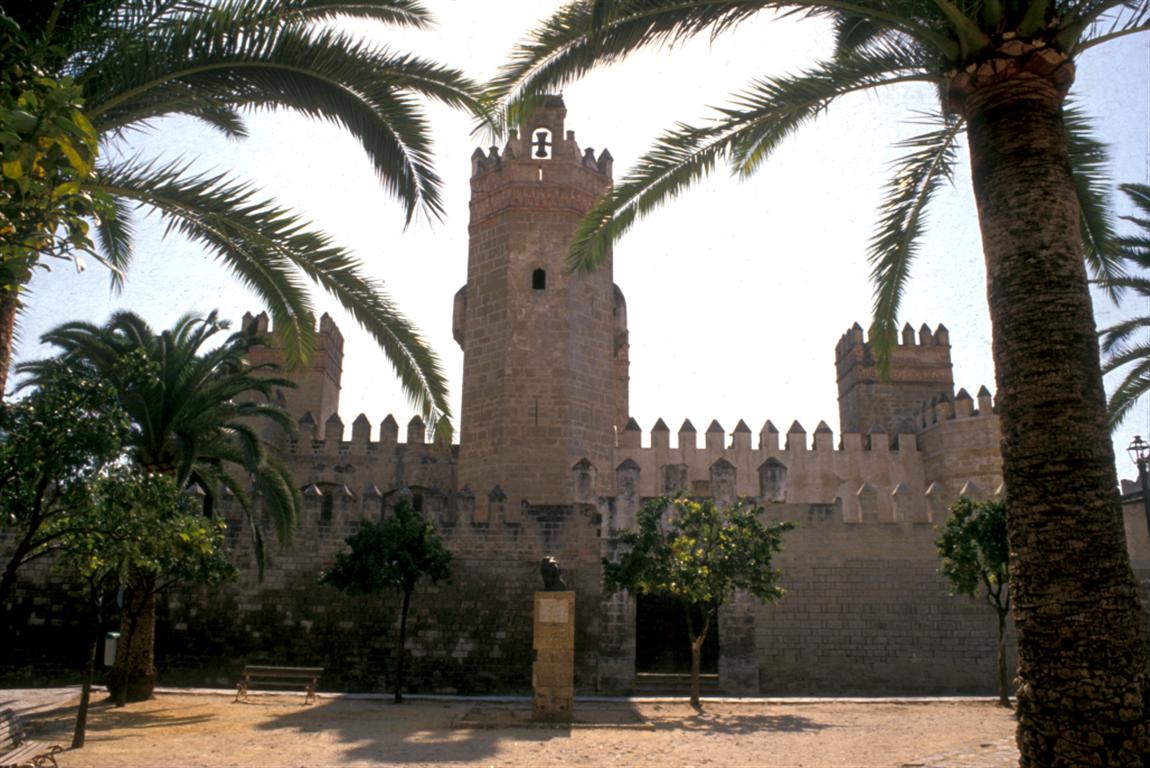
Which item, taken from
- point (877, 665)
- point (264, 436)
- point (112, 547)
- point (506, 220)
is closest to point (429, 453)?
point (264, 436)

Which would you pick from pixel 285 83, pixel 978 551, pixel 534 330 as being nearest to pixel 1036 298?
pixel 285 83

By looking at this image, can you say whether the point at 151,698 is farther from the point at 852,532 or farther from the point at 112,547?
the point at 852,532

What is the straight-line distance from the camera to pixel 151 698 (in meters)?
12.5

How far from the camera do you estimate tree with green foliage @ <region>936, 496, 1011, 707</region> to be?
44.0 feet

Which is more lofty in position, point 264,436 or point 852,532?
point 264,436

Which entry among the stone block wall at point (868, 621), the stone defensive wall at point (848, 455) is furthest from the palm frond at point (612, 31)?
the stone defensive wall at point (848, 455)

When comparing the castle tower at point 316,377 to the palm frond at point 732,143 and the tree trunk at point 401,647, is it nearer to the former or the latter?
the tree trunk at point 401,647

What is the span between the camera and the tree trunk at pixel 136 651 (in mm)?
11852

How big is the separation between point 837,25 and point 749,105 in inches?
67.8

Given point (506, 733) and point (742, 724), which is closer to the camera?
point (506, 733)

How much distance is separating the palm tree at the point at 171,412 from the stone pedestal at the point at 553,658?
447cm

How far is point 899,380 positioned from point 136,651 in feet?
68.7

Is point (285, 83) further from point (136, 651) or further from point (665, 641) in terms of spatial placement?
point (665, 641)

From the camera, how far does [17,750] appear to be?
6535 millimetres
